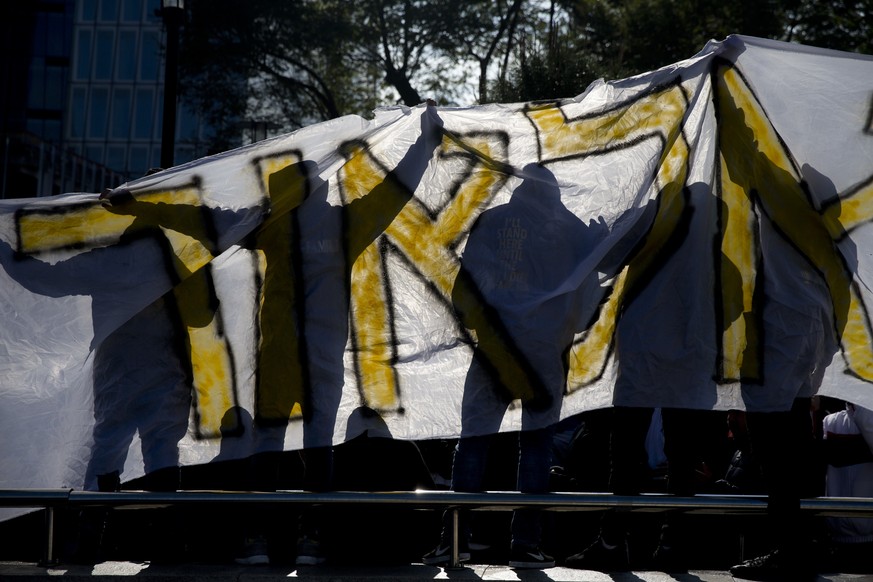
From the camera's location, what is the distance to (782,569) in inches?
169

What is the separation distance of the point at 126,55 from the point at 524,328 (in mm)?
46753

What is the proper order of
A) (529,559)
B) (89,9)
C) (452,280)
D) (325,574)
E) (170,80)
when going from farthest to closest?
(89,9)
(170,80)
(452,280)
(529,559)
(325,574)

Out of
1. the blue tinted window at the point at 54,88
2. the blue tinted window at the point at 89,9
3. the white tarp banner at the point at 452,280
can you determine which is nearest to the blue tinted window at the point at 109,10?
the blue tinted window at the point at 89,9

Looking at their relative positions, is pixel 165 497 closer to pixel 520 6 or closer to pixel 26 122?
pixel 520 6

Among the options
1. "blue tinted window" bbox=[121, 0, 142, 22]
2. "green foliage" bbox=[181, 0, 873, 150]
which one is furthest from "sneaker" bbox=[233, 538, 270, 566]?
"blue tinted window" bbox=[121, 0, 142, 22]

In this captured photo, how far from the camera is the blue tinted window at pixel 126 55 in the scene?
1860 inches

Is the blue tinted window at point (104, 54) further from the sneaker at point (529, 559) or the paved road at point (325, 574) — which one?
the sneaker at point (529, 559)

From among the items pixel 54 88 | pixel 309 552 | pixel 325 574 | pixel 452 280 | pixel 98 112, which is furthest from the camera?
pixel 98 112

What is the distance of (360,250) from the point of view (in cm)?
497

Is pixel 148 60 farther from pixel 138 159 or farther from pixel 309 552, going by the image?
pixel 309 552

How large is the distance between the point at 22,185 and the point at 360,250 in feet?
121

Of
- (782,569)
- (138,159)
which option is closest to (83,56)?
(138,159)

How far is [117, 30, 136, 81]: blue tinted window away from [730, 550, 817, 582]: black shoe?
4734cm

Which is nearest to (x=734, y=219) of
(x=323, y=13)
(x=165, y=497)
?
(x=165, y=497)
